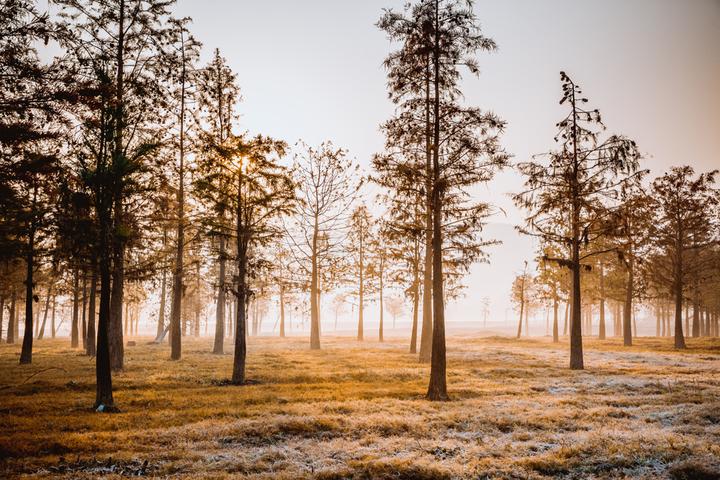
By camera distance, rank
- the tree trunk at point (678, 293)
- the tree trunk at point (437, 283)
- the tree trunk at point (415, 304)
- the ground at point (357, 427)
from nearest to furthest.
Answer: the ground at point (357, 427) < the tree trunk at point (437, 283) < the tree trunk at point (415, 304) < the tree trunk at point (678, 293)

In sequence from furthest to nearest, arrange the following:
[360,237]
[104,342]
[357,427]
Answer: [360,237]
[104,342]
[357,427]

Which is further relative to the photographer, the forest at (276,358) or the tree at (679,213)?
the tree at (679,213)

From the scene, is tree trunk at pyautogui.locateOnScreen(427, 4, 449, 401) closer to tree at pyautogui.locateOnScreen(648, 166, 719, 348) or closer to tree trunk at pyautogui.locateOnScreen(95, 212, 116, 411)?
tree trunk at pyautogui.locateOnScreen(95, 212, 116, 411)

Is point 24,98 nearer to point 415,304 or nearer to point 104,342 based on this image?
point 104,342

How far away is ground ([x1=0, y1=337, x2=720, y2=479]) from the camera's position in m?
8.16

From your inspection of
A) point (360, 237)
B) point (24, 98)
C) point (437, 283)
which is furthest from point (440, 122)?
point (360, 237)

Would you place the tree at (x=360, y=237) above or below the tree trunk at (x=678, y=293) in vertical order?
above

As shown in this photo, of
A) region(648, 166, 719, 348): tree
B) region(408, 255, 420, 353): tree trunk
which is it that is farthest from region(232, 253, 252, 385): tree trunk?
region(648, 166, 719, 348): tree

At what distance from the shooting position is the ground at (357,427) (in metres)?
8.16

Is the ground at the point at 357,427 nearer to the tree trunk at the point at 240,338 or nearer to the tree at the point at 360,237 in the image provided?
the tree trunk at the point at 240,338

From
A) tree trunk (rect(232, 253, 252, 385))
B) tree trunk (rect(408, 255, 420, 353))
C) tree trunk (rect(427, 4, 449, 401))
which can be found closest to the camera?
tree trunk (rect(427, 4, 449, 401))

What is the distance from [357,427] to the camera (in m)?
11.2

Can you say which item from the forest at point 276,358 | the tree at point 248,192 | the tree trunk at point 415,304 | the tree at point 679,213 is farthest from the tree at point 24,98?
the tree at point 679,213

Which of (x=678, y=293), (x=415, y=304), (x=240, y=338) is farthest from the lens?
(x=678, y=293)
